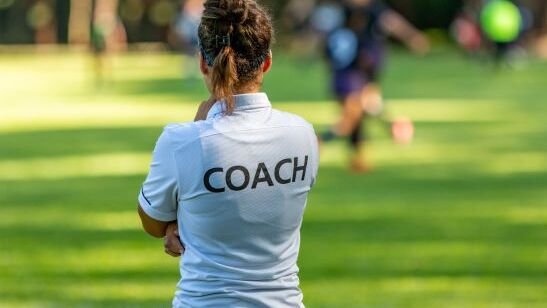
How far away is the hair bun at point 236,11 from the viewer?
4.41 m

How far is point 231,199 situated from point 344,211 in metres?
8.96

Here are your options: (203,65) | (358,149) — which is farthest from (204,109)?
(358,149)

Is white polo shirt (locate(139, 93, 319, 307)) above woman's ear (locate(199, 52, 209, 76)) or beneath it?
beneath

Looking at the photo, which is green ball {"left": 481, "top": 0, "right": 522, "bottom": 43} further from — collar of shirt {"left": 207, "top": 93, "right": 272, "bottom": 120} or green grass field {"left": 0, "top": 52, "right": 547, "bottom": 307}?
collar of shirt {"left": 207, "top": 93, "right": 272, "bottom": 120}

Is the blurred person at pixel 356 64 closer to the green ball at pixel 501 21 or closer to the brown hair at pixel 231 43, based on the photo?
the brown hair at pixel 231 43

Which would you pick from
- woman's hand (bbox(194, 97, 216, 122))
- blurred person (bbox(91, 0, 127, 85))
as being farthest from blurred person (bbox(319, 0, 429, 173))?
blurred person (bbox(91, 0, 127, 85))

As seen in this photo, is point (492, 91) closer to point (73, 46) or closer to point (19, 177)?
point (19, 177)

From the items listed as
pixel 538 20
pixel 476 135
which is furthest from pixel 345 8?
pixel 538 20

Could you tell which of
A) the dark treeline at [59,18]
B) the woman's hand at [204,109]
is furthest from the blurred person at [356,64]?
the dark treeline at [59,18]

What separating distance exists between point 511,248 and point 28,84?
88.4 ft

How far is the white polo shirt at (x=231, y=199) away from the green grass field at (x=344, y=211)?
4424 mm

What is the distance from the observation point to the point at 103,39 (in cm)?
3553

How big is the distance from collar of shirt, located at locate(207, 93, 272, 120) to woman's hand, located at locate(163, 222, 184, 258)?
37 cm

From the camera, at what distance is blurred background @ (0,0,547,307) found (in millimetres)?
9664
